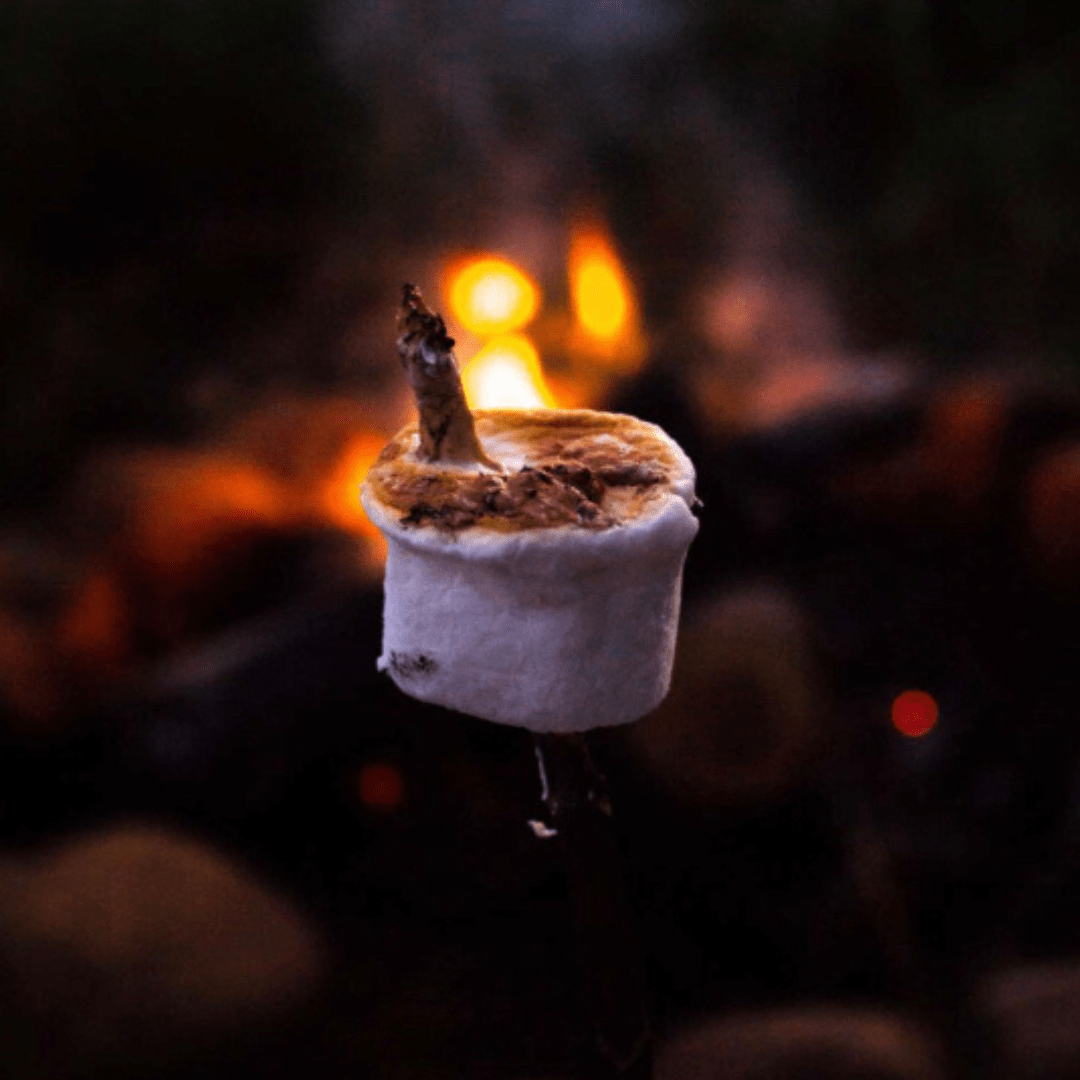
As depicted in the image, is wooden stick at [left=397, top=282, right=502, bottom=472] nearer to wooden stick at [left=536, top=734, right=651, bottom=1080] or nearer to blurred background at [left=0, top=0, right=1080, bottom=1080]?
wooden stick at [left=536, top=734, right=651, bottom=1080]

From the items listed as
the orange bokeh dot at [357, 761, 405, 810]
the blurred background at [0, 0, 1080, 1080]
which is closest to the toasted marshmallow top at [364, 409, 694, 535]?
the blurred background at [0, 0, 1080, 1080]

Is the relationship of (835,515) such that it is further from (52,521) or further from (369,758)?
(52,521)

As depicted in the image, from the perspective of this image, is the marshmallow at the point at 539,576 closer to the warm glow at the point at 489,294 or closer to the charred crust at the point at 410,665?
the charred crust at the point at 410,665

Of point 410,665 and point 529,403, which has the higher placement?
point 410,665

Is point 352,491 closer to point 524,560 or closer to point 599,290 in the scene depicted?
point 599,290

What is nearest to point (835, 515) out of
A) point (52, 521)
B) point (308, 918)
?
point (308, 918)

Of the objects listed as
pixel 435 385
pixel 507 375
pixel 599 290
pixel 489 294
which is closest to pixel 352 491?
pixel 507 375

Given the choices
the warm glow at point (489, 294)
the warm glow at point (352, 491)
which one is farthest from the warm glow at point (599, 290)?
the warm glow at point (352, 491)
